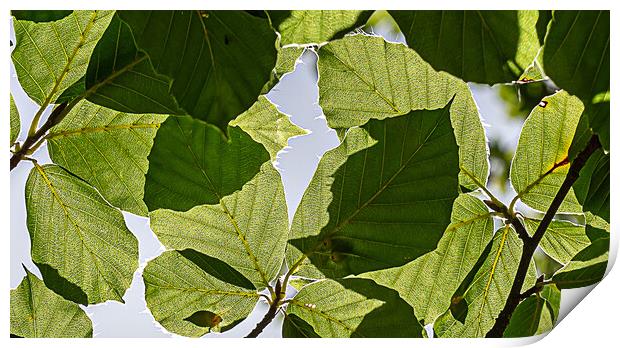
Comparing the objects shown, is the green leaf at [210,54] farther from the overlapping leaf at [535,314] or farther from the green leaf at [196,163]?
the overlapping leaf at [535,314]

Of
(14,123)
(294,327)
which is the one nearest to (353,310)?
(294,327)

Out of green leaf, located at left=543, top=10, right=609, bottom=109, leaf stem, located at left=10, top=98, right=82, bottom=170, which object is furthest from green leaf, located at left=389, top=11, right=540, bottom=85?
leaf stem, located at left=10, top=98, right=82, bottom=170

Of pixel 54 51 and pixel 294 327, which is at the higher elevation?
pixel 54 51

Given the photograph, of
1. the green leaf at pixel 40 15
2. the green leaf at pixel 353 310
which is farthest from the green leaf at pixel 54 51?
the green leaf at pixel 353 310

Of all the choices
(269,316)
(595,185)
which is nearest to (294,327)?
(269,316)

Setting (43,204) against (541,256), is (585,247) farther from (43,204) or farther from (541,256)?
(43,204)

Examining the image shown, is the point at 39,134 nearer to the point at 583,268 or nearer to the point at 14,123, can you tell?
the point at 14,123

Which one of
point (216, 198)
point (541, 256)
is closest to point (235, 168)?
point (216, 198)
